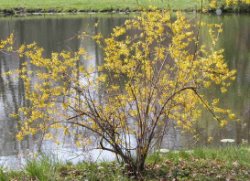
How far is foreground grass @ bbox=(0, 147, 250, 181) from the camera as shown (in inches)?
279

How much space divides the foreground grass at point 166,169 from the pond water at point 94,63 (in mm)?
540

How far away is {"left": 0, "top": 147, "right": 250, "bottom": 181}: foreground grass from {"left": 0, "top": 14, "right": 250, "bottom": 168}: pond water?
54 cm

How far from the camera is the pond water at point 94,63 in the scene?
11.8 metres

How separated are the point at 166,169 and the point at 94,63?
15.4m

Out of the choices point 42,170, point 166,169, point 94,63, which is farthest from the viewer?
point 94,63

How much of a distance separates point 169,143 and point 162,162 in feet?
12.4

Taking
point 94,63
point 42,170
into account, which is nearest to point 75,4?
point 94,63

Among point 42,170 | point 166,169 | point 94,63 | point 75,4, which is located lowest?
point 166,169

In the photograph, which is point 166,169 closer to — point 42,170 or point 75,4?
point 42,170

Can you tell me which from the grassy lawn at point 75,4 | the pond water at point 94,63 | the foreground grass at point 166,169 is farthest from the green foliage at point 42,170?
the grassy lawn at point 75,4

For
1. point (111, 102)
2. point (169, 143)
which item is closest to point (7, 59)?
point (169, 143)

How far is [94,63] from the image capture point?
890 inches

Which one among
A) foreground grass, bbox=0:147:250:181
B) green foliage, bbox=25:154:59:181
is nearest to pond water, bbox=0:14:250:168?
foreground grass, bbox=0:147:250:181

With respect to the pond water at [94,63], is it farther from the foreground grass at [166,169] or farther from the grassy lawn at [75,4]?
the grassy lawn at [75,4]
